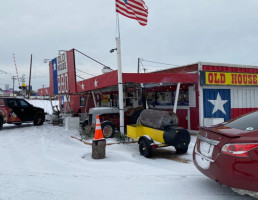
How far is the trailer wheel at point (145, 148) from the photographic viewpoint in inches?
265

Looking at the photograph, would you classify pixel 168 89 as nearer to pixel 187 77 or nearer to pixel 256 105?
pixel 187 77

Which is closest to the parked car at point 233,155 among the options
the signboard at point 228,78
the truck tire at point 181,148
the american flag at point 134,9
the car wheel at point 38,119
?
the truck tire at point 181,148

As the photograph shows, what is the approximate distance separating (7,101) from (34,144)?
6187mm

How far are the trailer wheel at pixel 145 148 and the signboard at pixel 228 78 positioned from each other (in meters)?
5.12

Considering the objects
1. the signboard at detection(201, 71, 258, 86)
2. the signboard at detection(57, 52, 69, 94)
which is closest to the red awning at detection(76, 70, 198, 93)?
the signboard at detection(201, 71, 258, 86)

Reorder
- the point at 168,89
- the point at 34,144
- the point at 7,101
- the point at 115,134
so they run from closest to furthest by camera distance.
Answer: the point at 34,144 → the point at 115,134 → the point at 168,89 → the point at 7,101

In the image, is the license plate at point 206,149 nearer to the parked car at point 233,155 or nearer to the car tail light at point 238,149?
the parked car at point 233,155

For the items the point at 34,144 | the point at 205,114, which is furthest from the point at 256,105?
the point at 34,144

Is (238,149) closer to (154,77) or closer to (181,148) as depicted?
(181,148)

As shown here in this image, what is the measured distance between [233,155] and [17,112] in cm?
1354

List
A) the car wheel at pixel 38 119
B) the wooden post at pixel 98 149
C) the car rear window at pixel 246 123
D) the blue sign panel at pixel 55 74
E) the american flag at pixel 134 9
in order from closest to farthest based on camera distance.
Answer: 1. the car rear window at pixel 246 123
2. the wooden post at pixel 98 149
3. the american flag at pixel 134 9
4. the car wheel at pixel 38 119
5. the blue sign panel at pixel 55 74

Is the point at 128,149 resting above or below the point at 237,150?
below

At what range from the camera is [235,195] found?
3990 mm

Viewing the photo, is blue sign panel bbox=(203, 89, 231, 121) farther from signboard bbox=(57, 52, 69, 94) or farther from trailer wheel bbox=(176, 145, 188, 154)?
signboard bbox=(57, 52, 69, 94)
